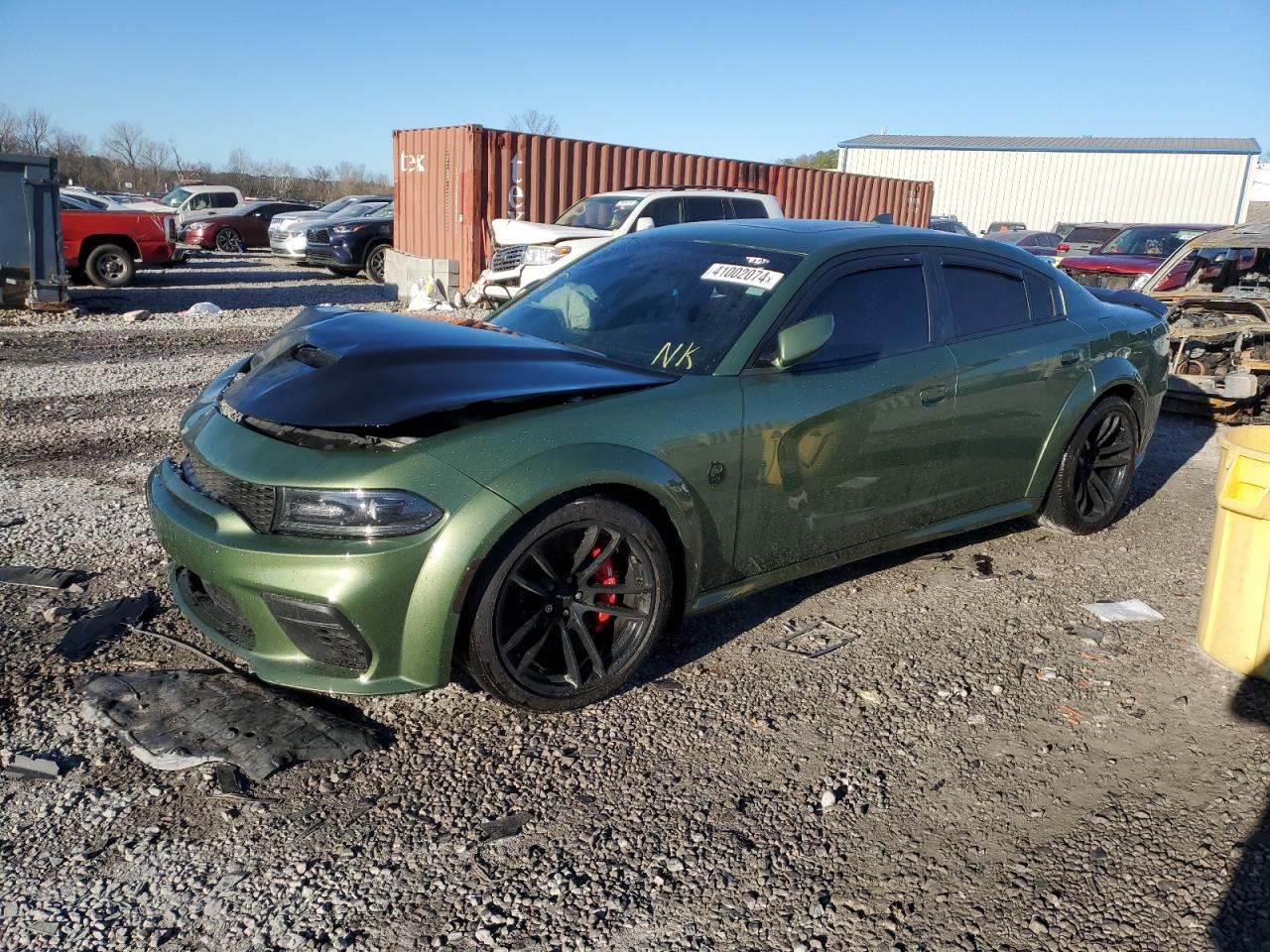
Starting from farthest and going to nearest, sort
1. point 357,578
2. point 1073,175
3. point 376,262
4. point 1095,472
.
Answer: point 1073,175 < point 376,262 < point 1095,472 < point 357,578

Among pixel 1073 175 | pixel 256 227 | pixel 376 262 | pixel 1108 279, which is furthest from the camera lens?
pixel 1073 175

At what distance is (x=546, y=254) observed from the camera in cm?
1208

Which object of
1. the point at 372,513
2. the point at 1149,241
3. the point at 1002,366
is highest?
the point at 1149,241

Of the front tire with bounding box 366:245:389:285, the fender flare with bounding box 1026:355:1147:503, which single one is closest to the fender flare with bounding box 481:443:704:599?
the fender flare with bounding box 1026:355:1147:503

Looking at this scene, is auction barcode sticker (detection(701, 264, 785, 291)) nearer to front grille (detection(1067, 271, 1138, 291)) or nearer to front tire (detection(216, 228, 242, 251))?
front grille (detection(1067, 271, 1138, 291))

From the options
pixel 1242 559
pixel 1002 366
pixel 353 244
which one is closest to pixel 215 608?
pixel 1002 366

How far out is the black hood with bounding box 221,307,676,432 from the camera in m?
3.09

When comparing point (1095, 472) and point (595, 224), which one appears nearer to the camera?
point (1095, 472)

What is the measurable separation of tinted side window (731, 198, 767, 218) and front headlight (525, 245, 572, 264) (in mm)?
2421

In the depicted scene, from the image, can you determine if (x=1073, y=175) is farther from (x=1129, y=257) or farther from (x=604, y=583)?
(x=604, y=583)

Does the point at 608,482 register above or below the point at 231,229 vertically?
below

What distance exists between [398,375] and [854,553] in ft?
6.60

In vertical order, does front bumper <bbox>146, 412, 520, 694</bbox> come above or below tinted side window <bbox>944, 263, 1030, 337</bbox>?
below

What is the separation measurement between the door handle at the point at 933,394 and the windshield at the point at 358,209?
720 inches
